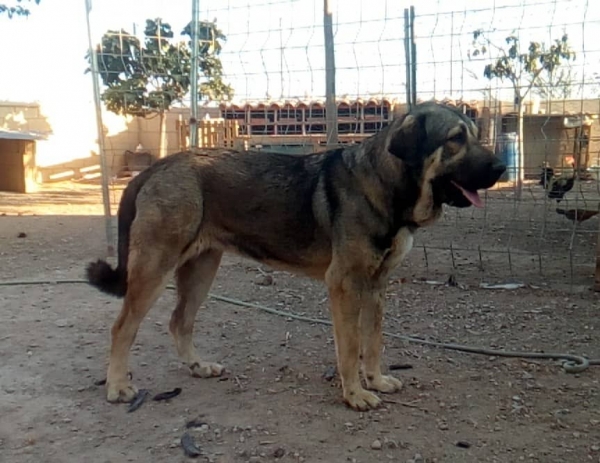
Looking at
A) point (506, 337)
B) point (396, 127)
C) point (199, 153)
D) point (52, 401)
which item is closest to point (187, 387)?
point (52, 401)

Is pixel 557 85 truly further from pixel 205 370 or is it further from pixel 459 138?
pixel 205 370

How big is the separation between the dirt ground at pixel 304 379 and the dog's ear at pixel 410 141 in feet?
4.38

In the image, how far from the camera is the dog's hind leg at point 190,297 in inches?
168

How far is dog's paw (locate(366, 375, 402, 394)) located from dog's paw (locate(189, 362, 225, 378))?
36.6 inches

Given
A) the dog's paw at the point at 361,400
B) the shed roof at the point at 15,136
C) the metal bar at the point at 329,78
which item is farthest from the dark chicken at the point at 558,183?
the shed roof at the point at 15,136

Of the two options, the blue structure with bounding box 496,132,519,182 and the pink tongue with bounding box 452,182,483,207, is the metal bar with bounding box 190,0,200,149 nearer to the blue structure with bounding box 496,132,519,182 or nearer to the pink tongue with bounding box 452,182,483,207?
the blue structure with bounding box 496,132,519,182

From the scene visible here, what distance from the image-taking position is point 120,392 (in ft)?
12.5

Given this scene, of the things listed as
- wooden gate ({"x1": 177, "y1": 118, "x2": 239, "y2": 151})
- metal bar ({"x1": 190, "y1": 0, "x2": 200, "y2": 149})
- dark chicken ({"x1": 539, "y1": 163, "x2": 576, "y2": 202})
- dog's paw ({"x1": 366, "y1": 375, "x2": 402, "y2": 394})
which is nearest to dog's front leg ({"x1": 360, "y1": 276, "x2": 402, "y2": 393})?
dog's paw ({"x1": 366, "y1": 375, "x2": 402, "y2": 394})

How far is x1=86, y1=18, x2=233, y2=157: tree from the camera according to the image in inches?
305

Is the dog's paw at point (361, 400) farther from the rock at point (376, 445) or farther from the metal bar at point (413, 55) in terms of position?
the metal bar at point (413, 55)

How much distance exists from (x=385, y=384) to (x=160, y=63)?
6.40m

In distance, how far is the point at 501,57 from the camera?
6.28 meters

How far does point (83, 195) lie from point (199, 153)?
13.2m

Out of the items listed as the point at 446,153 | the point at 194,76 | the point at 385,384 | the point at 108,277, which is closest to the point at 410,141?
the point at 446,153
